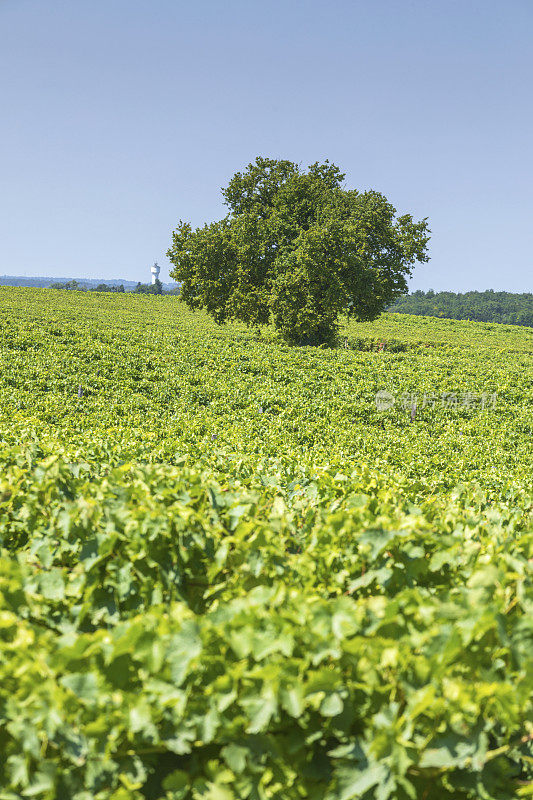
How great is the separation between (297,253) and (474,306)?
5994 inches

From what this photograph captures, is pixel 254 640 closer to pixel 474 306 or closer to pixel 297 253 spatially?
pixel 297 253

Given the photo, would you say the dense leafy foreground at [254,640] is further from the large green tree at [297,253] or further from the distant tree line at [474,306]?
the distant tree line at [474,306]

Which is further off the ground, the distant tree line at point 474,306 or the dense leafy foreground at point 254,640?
the distant tree line at point 474,306

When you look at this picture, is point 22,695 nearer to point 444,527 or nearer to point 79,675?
point 79,675

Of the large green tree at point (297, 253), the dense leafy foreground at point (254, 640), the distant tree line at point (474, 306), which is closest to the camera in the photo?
the dense leafy foreground at point (254, 640)

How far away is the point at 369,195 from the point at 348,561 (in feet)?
115

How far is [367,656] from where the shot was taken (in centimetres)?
203

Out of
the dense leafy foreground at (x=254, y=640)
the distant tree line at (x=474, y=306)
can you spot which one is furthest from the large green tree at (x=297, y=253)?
the distant tree line at (x=474, y=306)

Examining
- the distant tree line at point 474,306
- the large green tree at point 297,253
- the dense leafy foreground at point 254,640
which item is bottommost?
the dense leafy foreground at point 254,640

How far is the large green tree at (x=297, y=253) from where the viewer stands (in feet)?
96.4

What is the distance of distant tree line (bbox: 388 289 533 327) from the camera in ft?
484

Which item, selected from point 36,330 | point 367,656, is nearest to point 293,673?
point 367,656

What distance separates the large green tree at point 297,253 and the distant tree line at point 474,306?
10796 centimetres

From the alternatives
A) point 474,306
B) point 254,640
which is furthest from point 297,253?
point 474,306
